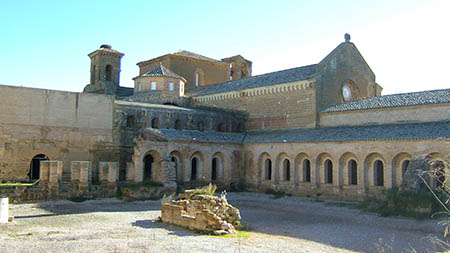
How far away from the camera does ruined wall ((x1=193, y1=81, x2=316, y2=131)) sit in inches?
1201

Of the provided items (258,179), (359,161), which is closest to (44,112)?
(258,179)

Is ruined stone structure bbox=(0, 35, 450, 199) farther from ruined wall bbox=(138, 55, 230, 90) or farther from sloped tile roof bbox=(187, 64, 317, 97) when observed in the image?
ruined wall bbox=(138, 55, 230, 90)

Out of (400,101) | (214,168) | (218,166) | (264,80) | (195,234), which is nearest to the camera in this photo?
(195,234)

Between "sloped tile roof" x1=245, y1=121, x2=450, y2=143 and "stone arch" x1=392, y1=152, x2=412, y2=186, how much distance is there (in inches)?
45.6

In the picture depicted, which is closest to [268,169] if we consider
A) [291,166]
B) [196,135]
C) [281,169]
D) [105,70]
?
[281,169]

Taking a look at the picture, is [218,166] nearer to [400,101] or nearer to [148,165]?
[148,165]

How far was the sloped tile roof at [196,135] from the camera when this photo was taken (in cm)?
2828

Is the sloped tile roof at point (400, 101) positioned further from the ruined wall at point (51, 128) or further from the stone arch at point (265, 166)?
the ruined wall at point (51, 128)

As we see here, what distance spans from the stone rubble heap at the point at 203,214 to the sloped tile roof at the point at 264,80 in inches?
632

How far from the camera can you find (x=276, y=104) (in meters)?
32.7

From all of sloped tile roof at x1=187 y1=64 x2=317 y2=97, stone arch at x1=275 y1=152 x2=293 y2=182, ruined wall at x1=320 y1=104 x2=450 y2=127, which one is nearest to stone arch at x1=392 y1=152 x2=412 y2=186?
ruined wall at x1=320 y1=104 x2=450 y2=127

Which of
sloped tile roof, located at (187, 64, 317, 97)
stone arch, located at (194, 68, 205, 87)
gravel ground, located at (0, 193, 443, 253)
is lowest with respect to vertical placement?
gravel ground, located at (0, 193, 443, 253)

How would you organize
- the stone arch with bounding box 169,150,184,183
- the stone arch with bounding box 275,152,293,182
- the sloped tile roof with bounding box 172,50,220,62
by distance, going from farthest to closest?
1. the sloped tile roof with bounding box 172,50,220,62
2. the stone arch with bounding box 275,152,293,182
3. the stone arch with bounding box 169,150,184,183

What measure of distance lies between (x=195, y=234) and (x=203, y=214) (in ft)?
2.76
